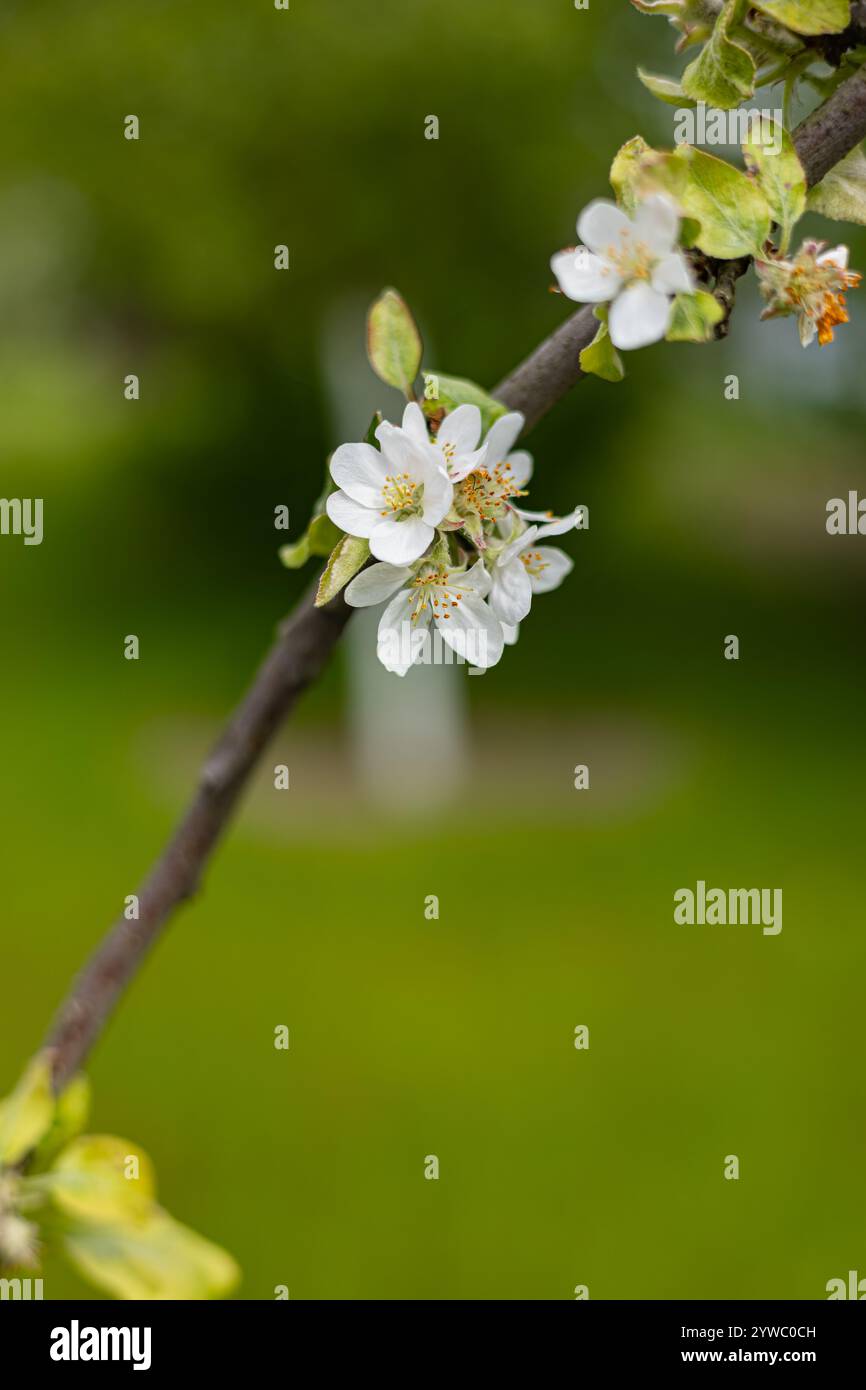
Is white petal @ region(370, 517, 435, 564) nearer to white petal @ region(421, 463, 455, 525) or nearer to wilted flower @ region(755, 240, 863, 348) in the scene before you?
white petal @ region(421, 463, 455, 525)

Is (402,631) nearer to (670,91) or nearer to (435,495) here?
(435,495)

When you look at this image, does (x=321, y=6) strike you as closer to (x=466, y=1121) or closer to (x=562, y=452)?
(x=562, y=452)

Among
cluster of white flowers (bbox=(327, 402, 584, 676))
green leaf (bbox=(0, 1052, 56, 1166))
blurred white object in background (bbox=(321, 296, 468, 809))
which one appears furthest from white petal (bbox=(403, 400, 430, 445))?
blurred white object in background (bbox=(321, 296, 468, 809))

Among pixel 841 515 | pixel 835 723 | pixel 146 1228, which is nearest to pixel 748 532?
pixel 841 515

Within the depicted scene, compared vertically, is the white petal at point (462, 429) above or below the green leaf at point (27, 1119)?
above

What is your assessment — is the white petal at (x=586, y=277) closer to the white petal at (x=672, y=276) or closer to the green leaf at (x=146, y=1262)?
the white petal at (x=672, y=276)

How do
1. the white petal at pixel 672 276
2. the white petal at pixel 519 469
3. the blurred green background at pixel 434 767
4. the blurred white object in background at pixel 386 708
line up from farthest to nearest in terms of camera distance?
the blurred white object in background at pixel 386 708 → the blurred green background at pixel 434 767 → the white petal at pixel 519 469 → the white petal at pixel 672 276

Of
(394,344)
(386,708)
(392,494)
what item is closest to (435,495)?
(392,494)

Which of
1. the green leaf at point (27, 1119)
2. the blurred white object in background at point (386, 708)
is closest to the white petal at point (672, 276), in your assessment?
the green leaf at point (27, 1119)
